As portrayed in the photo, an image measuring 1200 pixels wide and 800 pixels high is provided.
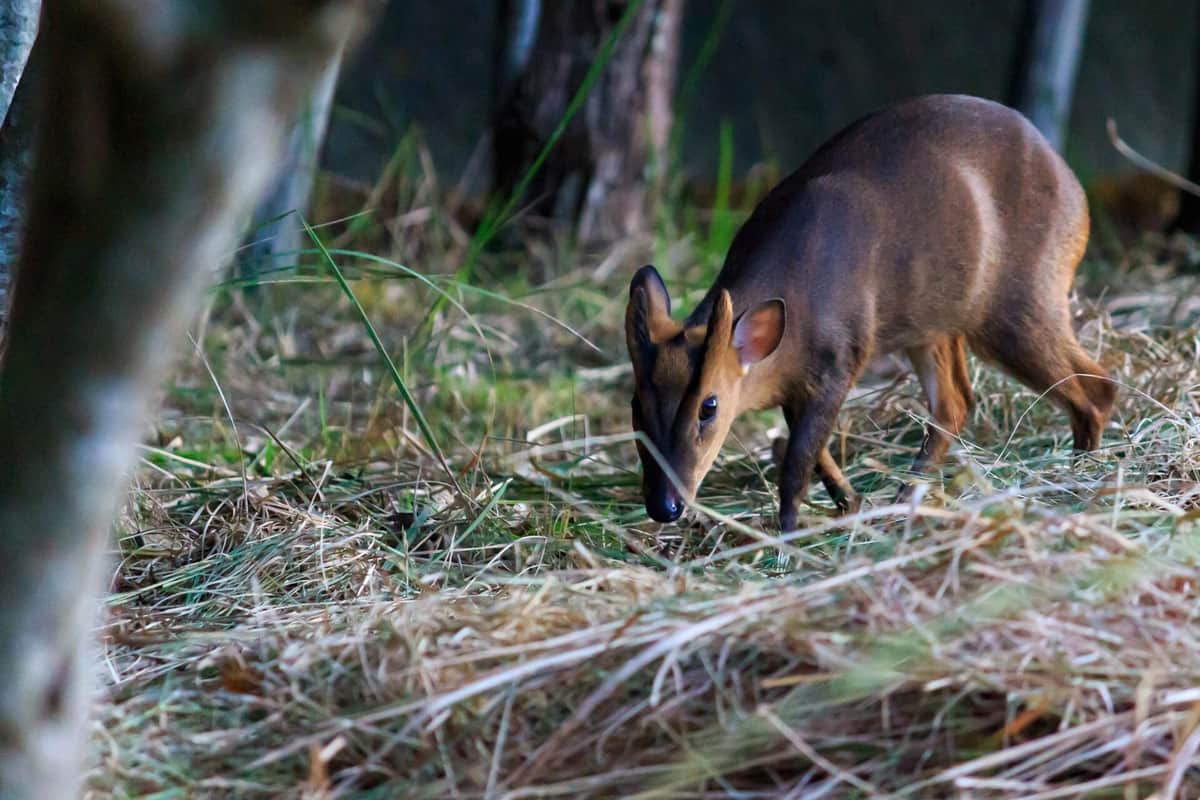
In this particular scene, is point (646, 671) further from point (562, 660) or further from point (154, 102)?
point (154, 102)

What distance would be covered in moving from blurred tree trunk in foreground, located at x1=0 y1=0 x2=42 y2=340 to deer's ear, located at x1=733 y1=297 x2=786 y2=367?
5.47ft

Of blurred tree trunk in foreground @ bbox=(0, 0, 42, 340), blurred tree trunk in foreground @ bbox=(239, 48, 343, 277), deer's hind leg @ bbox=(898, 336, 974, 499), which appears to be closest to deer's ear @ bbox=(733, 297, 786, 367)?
deer's hind leg @ bbox=(898, 336, 974, 499)

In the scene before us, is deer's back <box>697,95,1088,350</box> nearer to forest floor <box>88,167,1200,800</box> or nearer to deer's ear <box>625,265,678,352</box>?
deer's ear <box>625,265,678,352</box>

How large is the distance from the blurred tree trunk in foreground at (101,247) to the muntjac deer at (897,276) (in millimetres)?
2083

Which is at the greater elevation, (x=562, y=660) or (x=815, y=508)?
(x=562, y=660)

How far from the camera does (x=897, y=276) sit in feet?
13.1

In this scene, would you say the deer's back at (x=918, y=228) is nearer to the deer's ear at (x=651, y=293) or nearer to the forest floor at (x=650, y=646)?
the deer's ear at (x=651, y=293)

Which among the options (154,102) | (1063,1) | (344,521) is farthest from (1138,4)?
(154,102)

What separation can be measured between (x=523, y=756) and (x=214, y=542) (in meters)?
1.30

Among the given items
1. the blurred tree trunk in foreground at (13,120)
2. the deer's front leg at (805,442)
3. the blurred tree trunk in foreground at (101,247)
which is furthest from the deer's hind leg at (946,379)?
the blurred tree trunk in foreground at (101,247)

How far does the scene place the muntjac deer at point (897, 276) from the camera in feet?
12.4

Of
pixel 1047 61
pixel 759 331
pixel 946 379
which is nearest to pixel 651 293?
pixel 759 331

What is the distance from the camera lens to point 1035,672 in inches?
88.0

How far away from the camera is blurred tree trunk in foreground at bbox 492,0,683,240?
6617mm
